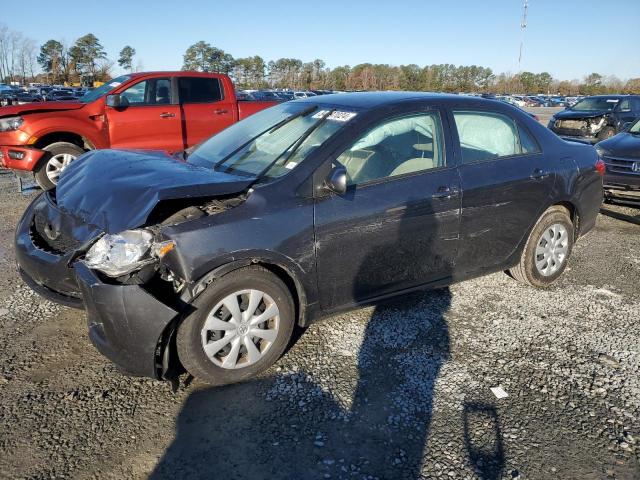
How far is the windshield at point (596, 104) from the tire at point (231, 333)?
557 inches

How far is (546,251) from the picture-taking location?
446cm

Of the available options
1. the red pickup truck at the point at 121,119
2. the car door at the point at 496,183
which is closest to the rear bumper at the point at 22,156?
the red pickup truck at the point at 121,119

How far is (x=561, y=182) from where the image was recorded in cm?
435

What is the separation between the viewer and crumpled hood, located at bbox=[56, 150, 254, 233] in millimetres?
2746

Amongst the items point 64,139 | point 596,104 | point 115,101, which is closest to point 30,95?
point 64,139

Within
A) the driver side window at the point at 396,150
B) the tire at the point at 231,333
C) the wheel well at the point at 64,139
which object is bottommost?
the tire at the point at 231,333

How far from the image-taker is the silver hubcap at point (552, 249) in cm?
442

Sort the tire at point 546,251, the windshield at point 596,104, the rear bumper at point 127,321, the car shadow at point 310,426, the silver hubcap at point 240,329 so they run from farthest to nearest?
the windshield at point 596,104
the tire at point 546,251
the silver hubcap at point 240,329
the rear bumper at point 127,321
the car shadow at point 310,426

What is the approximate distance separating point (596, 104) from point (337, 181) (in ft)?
47.1

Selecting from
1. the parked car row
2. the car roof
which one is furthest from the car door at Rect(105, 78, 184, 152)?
the parked car row

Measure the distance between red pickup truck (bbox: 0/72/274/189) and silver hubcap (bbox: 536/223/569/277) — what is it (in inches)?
220

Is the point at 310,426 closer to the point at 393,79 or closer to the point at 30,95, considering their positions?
the point at 30,95

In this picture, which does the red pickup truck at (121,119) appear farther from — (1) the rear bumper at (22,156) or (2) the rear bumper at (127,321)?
(2) the rear bumper at (127,321)

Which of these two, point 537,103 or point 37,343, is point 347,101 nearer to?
point 37,343
